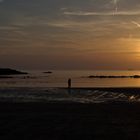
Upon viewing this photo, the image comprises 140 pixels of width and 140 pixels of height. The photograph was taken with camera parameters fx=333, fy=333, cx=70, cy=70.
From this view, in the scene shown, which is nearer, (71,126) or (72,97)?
(71,126)

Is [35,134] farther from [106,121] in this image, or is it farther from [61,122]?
[106,121]

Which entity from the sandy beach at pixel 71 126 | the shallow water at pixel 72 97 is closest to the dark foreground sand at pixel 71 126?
the sandy beach at pixel 71 126

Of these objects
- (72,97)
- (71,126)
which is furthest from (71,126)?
(72,97)

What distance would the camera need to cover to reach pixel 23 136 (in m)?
13.1

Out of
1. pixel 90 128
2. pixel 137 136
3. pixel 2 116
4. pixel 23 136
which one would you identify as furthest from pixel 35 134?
pixel 2 116

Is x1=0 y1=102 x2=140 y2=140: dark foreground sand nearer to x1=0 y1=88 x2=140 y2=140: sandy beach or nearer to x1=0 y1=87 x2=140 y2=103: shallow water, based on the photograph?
x1=0 y1=88 x2=140 y2=140: sandy beach

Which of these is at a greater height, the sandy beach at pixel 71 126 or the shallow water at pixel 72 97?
the sandy beach at pixel 71 126

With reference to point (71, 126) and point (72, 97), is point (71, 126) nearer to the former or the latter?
point (71, 126)

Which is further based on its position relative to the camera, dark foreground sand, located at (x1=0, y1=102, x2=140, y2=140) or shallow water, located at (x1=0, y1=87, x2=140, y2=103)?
shallow water, located at (x1=0, y1=87, x2=140, y2=103)

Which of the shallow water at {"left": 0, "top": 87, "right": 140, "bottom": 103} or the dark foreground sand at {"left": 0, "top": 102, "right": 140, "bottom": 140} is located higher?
the dark foreground sand at {"left": 0, "top": 102, "right": 140, "bottom": 140}

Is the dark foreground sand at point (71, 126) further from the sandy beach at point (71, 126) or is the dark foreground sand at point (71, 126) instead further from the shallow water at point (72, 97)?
the shallow water at point (72, 97)

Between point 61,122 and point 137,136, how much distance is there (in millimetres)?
4644

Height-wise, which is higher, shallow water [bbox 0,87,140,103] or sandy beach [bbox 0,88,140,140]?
sandy beach [bbox 0,88,140,140]

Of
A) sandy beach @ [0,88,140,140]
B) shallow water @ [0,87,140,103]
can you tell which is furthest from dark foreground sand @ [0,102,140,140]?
shallow water @ [0,87,140,103]
